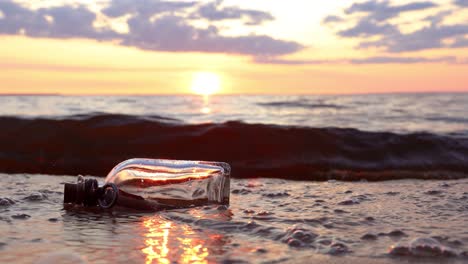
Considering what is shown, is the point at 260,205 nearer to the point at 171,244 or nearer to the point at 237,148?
the point at 171,244

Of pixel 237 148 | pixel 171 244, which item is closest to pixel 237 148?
pixel 237 148

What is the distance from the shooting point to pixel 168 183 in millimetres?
3137

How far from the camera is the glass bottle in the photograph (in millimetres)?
3020

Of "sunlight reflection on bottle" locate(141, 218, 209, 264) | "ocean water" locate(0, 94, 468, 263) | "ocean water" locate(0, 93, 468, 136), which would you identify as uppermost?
"ocean water" locate(0, 93, 468, 136)

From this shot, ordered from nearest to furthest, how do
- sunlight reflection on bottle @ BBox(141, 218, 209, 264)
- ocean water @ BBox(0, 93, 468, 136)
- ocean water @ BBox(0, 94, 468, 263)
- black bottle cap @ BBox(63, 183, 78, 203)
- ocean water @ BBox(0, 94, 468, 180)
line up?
1. sunlight reflection on bottle @ BBox(141, 218, 209, 264)
2. ocean water @ BBox(0, 94, 468, 263)
3. black bottle cap @ BBox(63, 183, 78, 203)
4. ocean water @ BBox(0, 94, 468, 180)
5. ocean water @ BBox(0, 93, 468, 136)

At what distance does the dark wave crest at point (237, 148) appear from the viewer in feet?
18.0

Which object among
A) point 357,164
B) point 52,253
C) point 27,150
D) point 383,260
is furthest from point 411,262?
point 27,150

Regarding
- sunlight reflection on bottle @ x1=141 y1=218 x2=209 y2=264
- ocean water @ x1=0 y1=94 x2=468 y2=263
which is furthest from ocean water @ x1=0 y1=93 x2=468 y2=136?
sunlight reflection on bottle @ x1=141 y1=218 x2=209 y2=264

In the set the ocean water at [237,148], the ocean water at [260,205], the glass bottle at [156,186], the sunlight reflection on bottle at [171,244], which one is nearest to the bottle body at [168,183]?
the glass bottle at [156,186]

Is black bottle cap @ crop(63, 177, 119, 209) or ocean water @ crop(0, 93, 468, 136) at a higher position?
ocean water @ crop(0, 93, 468, 136)

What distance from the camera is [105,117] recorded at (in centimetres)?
768

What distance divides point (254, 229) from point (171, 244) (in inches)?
18.5

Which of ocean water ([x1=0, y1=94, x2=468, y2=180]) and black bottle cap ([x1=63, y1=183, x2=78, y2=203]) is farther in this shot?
ocean water ([x1=0, y1=94, x2=468, y2=180])

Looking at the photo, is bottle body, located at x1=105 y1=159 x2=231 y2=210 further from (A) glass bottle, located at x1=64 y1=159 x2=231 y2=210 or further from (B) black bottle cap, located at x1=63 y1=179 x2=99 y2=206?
(B) black bottle cap, located at x1=63 y1=179 x2=99 y2=206
